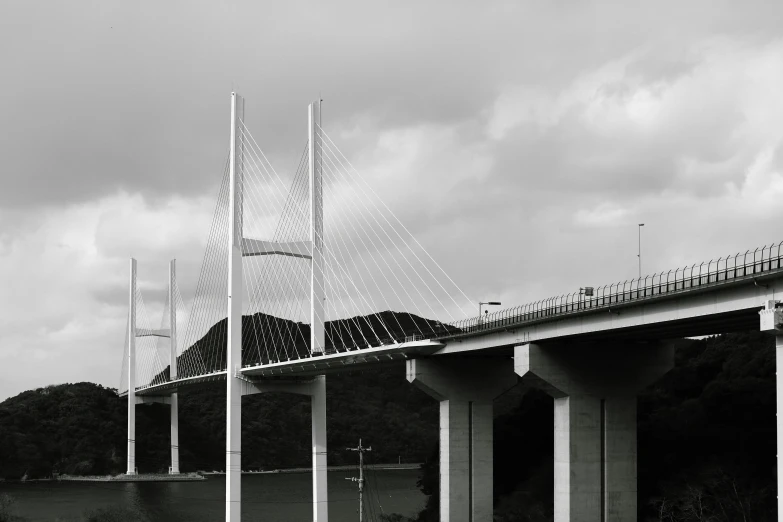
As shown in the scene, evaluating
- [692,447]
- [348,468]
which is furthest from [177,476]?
[692,447]

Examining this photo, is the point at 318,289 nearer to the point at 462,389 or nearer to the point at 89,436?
the point at 462,389

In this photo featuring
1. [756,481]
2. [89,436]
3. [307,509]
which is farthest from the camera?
[89,436]

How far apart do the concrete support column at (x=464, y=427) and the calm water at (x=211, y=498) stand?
91.8 feet

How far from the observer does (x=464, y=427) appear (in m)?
47.9

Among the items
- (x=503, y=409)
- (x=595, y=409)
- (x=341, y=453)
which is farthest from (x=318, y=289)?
(x=341, y=453)

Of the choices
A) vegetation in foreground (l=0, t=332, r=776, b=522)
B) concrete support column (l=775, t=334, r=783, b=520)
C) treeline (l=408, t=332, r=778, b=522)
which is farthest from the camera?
vegetation in foreground (l=0, t=332, r=776, b=522)

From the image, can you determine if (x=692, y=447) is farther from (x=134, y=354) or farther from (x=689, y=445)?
(x=134, y=354)

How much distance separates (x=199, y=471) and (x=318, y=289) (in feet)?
289

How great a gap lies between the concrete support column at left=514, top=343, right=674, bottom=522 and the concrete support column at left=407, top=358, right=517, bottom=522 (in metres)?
7.24

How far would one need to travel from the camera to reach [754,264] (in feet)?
93.1

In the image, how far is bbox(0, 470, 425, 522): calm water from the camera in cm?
8019

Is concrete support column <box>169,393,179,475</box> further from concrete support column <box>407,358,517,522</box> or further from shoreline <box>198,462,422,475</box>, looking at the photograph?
concrete support column <box>407,358,517,522</box>

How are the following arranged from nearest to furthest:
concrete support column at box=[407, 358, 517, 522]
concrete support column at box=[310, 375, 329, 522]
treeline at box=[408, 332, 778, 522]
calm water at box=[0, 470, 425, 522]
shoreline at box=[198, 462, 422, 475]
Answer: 1. treeline at box=[408, 332, 778, 522]
2. concrete support column at box=[407, 358, 517, 522]
3. concrete support column at box=[310, 375, 329, 522]
4. calm water at box=[0, 470, 425, 522]
5. shoreline at box=[198, 462, 422, 475]

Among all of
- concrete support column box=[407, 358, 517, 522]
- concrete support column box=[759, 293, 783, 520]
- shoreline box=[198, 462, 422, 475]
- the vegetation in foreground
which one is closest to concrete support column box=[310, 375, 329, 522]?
the vegetation in foreground
